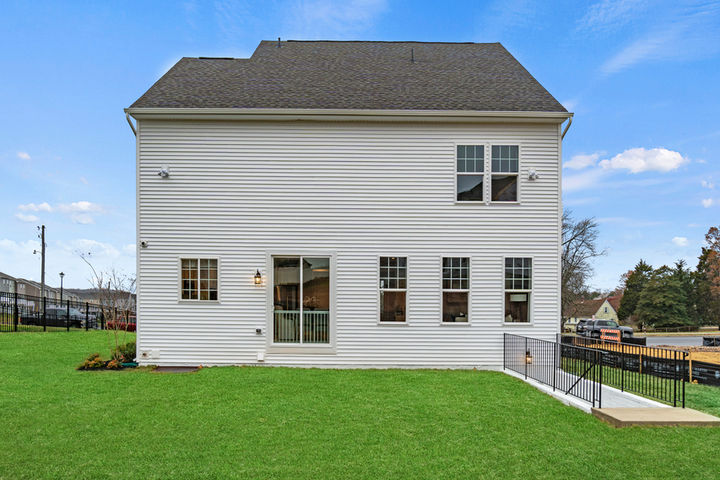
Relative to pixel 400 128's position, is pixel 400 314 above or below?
below

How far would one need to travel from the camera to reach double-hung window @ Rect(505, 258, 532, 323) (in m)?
9.14

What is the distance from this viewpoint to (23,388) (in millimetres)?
6957

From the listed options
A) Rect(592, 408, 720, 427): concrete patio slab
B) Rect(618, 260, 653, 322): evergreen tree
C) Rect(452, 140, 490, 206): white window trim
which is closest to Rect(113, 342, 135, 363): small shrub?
Rect(452, 140, 490, 206): white window trim

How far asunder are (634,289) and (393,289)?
50049 mm

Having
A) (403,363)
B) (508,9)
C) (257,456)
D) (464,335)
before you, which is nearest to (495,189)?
(464,335)

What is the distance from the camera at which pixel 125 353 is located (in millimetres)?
9156

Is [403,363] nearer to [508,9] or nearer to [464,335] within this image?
[464,335]

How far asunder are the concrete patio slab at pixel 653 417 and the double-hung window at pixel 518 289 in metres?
3.39

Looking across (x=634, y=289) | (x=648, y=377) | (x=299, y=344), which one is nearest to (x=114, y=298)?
(x=299, y=344)

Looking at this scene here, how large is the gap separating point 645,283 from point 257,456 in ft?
173

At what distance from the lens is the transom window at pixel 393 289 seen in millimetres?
9148

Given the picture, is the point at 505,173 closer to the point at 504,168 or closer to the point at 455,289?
the point at 504,168

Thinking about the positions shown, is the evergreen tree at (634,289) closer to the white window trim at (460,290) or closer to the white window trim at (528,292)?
the white window trim at (528,292)

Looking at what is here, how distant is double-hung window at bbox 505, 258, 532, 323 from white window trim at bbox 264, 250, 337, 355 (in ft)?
13.5
